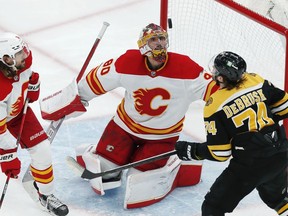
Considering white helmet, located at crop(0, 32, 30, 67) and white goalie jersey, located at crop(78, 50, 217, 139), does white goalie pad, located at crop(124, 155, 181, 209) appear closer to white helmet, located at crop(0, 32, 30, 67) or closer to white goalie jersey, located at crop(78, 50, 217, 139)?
white goalie jersey, located at crop(78, 50, 217, 139)

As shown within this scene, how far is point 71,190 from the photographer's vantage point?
13.6 ft

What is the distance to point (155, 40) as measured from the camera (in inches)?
151

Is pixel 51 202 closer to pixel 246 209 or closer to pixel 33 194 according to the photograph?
pixel 33 194

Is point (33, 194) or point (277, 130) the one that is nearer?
point (277, 130)

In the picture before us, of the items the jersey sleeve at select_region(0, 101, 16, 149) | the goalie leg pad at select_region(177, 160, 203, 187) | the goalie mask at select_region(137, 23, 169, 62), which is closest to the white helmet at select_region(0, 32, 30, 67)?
the jersey sleeve at select_region(0, 101, 16, 149)

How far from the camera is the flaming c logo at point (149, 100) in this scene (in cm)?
389

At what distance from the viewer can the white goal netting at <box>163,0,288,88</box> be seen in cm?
467

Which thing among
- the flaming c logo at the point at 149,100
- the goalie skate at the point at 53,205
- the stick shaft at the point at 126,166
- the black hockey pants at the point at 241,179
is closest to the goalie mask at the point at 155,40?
the flaming c logo at the point at 149,100

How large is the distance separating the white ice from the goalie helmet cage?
1.22 feet

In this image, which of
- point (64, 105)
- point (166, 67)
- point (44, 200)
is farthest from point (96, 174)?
point (166, 67)

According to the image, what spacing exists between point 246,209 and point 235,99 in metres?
0.82

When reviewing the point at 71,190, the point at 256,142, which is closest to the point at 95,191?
the point at 71,190

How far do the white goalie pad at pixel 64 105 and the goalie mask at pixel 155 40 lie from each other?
1.39ft

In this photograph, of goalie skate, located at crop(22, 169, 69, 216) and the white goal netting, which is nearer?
goalie skate, located at crop(22, 169, 69, 216)
